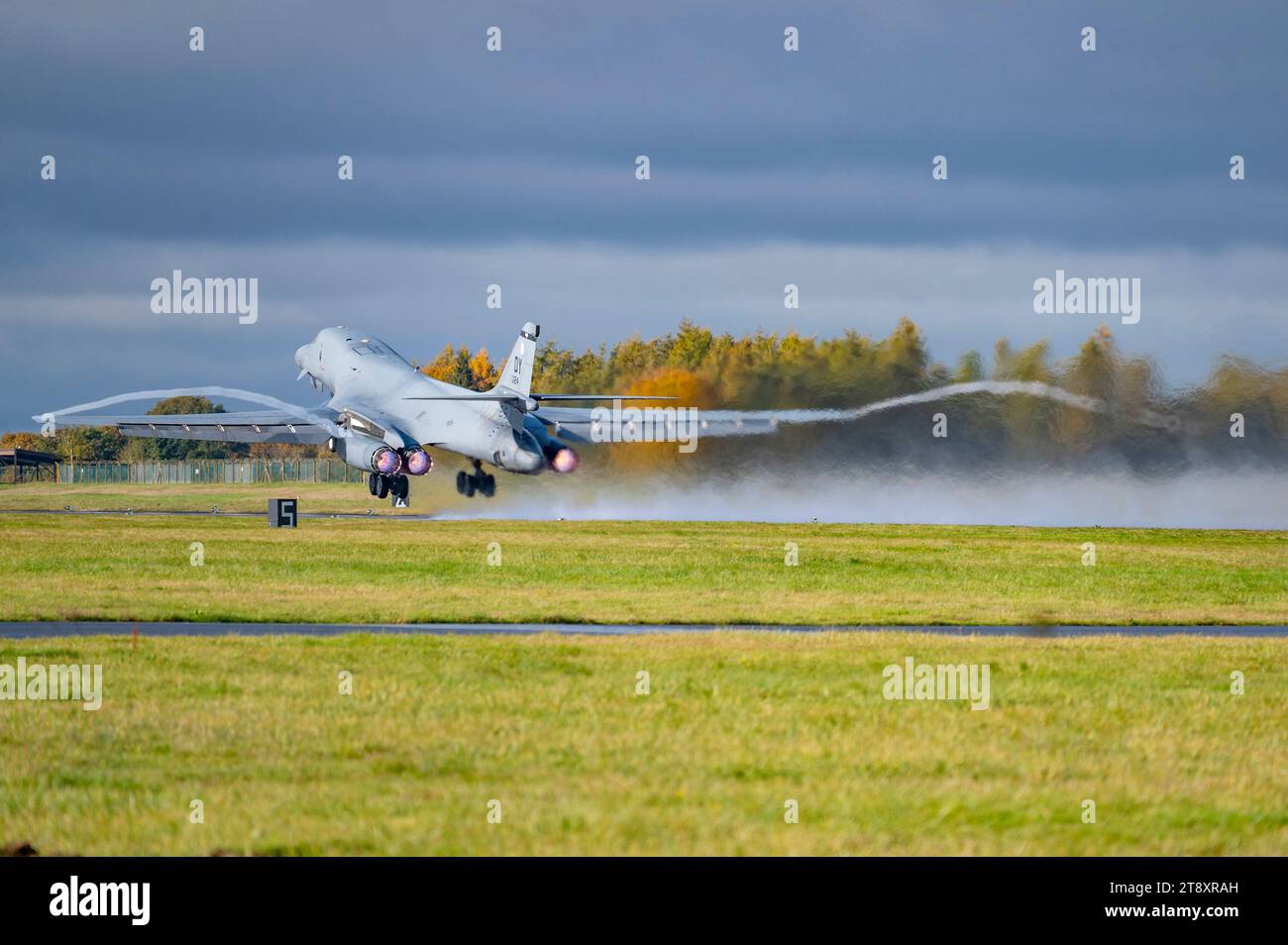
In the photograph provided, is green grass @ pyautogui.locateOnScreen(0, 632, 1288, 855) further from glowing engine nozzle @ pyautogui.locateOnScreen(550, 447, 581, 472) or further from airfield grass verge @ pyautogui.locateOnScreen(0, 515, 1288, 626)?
glowing engine nozzle @ pyautogui.locateOnScreen(550, 447, 581, 472)

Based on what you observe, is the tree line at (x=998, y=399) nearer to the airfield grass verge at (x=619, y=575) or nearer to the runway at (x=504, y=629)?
the airfield grass verge at (x=619, y=575)

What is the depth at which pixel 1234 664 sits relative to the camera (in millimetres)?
26562

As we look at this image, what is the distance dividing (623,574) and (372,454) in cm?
3009

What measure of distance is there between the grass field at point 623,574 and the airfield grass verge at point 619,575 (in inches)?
3.9

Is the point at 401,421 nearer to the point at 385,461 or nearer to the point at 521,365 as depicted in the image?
the point at 385,461

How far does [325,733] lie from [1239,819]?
9.67m

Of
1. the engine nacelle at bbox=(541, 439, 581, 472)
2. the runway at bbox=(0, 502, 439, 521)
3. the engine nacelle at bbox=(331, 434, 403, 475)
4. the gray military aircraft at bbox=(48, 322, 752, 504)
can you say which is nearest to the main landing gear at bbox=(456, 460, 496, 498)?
the gray military aircraft at bbox=(48, 322, 752, 504)

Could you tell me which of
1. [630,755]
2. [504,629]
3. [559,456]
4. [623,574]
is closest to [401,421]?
[559,456]

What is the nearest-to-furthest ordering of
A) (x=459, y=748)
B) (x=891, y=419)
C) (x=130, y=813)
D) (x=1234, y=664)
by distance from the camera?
(x=130, y=813) → (x=459, y=748) → (x=1234, y=664) → (x=891, y=419)

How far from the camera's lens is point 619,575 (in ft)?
155

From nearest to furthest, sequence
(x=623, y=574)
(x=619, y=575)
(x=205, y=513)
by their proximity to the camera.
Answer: (x=619, y=575)
(x=623, y=574)
(x=205, y=513)

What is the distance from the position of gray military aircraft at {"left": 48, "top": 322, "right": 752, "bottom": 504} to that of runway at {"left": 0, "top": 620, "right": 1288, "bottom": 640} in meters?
36.3
